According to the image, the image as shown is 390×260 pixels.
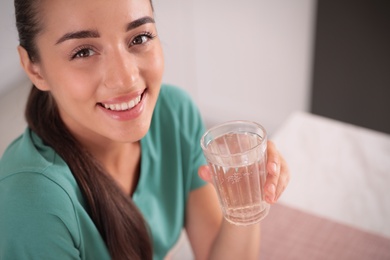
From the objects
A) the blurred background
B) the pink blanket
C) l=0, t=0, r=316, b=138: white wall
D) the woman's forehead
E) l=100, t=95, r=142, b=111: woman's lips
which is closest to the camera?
the woman's forehead

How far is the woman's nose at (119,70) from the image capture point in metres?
0.96

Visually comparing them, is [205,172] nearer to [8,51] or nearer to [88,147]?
[88,147]

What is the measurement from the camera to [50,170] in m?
1.04

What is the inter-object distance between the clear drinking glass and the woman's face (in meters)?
0.18

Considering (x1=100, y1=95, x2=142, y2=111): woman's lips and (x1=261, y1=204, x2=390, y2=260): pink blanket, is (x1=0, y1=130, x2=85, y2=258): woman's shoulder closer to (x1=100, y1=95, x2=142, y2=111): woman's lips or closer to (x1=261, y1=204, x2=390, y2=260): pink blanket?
(x1=100, y1=95, x2=142, y2=111): woman's lips

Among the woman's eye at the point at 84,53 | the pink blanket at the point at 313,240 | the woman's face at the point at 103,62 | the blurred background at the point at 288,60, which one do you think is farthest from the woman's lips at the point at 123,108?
the blurred background at the point at 288,60

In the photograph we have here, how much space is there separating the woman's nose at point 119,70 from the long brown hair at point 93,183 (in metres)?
0.22

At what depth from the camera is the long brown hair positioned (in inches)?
43.8

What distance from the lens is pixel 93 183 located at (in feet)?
3.67

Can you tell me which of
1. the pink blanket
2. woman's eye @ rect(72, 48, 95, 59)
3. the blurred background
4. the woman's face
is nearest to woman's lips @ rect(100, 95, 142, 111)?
the woman's face

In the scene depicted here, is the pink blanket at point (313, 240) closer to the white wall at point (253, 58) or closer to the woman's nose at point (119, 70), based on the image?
the woman's nose at point (119, 70)

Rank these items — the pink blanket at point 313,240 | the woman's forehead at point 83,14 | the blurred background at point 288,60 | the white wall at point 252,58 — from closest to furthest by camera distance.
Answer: the woman's forehead at point 83,14, the pink blanket at point 313,240, the blurred background at point 288,60, the white wall at point 252,58

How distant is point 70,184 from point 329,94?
1.98 meters

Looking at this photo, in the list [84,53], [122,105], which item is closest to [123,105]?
[122,105]
